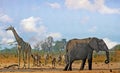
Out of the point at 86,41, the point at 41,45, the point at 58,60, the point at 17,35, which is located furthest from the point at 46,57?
the point at 41,45

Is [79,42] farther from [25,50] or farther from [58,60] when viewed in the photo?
[58,60]

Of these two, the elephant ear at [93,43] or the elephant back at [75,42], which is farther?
the elephant back at [75,42]

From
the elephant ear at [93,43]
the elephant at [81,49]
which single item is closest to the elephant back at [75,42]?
the elephant at [81,49]

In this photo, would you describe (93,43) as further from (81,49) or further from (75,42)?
(75,42)

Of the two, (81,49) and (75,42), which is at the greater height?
(75,42)

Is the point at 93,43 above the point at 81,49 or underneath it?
above

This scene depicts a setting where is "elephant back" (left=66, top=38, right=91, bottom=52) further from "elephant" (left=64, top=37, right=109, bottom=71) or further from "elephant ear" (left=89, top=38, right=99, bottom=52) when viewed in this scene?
"elephant ear" (left=89, top=38, right=99, bottom=52)

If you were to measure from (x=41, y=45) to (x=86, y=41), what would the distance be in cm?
4201

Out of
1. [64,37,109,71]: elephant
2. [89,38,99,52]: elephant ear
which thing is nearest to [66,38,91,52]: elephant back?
[64,37,109,71]: elephant

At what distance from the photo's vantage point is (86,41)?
3219cm

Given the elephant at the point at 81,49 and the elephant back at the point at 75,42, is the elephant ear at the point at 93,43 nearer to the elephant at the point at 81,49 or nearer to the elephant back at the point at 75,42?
the elephant at the point at 81,49

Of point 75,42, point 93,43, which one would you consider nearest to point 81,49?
point 75,42

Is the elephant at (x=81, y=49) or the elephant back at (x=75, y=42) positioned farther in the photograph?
the elephant back at (x=75, y=42)

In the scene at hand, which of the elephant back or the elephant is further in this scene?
the elephant back
